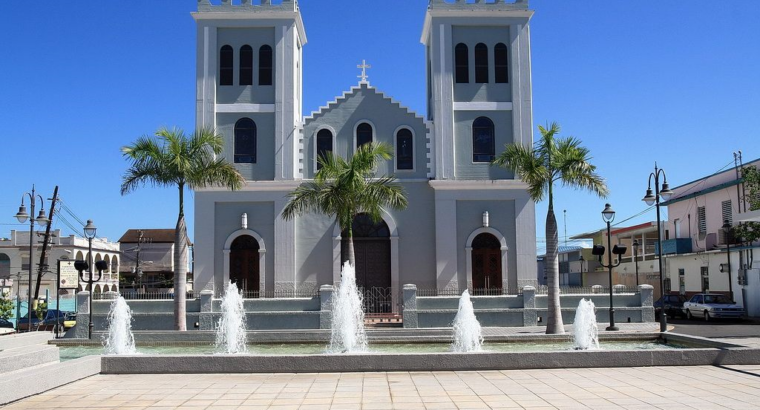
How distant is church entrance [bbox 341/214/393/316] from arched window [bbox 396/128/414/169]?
2581 millimetres

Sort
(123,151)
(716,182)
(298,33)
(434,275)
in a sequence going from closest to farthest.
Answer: (123,151), (434,275), (298,33), (716,182)

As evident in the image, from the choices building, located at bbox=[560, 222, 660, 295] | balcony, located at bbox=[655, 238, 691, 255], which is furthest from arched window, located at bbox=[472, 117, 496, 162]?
building, located at bbox=[560, 222, 660, 295]

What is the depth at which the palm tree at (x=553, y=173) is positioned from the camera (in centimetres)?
2133

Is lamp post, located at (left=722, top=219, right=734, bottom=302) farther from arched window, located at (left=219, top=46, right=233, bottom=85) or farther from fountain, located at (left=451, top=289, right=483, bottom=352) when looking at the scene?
arched window, located at (left=219, top=46, right=233, bottom=85)

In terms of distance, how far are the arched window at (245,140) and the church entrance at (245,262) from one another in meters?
3.29

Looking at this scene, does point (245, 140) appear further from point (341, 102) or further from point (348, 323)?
point (348, 323)

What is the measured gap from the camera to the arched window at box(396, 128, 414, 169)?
29828mm

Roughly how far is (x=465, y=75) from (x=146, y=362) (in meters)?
20.0

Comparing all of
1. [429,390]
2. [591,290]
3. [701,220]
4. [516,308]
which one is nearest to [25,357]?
[429,390]

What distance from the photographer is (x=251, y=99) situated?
1163 inches

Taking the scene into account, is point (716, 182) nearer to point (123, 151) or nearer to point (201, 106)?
point (201, 106)

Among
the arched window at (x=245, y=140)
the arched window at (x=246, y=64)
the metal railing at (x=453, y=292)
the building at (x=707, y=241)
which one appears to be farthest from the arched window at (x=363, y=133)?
the building at (x=707, y=241)

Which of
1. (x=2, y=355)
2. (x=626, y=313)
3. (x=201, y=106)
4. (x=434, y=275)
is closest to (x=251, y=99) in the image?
(x=201, y=106)

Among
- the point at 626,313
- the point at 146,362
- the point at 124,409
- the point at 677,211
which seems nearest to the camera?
the point at 124,409
